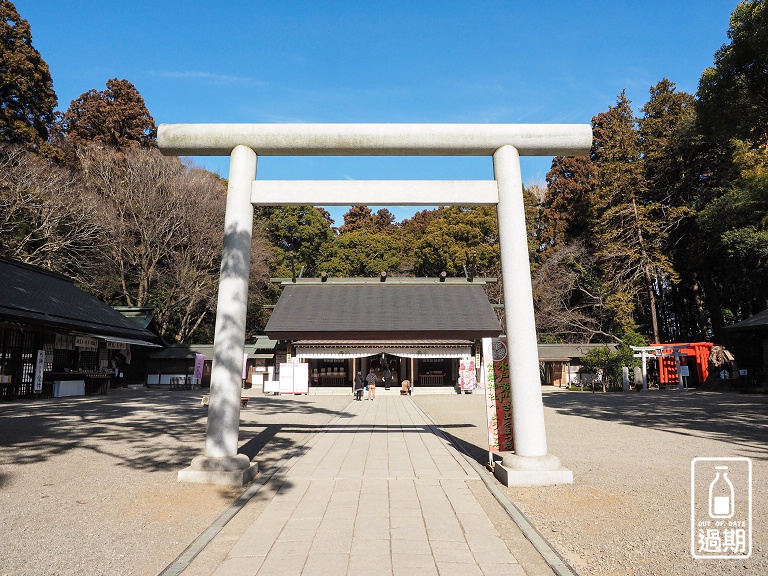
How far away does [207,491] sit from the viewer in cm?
497

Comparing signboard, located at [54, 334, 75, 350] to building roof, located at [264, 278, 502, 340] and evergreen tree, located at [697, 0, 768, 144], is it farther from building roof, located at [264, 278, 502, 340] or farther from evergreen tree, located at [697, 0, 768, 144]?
evergreen tree, located at [697, 0, 768, 144]

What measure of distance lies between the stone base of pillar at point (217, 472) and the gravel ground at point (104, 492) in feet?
0.42

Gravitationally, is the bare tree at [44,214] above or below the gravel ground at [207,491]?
above

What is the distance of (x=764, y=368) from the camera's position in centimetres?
2034

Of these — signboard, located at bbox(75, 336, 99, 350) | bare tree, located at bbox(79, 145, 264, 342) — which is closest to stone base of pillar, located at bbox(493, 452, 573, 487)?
signboard, located at bbox(75, 336, 99, 350)

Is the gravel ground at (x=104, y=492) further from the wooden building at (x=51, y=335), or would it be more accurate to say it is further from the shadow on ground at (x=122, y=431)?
the wooden building at (x=51, y=335)

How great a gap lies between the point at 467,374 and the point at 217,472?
1852cm

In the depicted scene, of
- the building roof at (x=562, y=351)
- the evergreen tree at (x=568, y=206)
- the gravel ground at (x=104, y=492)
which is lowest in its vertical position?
the gravel ground at (x=104, y=492)

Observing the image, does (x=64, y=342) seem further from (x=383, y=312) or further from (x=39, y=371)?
(x=383, y=312)

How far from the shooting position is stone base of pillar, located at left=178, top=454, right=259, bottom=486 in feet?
17.0

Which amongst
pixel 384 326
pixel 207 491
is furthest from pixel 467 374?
pixel 207 491

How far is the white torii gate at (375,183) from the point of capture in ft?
18.2

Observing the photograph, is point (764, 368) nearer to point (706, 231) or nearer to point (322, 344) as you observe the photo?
point (706, 231)

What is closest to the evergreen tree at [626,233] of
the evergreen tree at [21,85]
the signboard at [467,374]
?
the signboard at [467,374]
